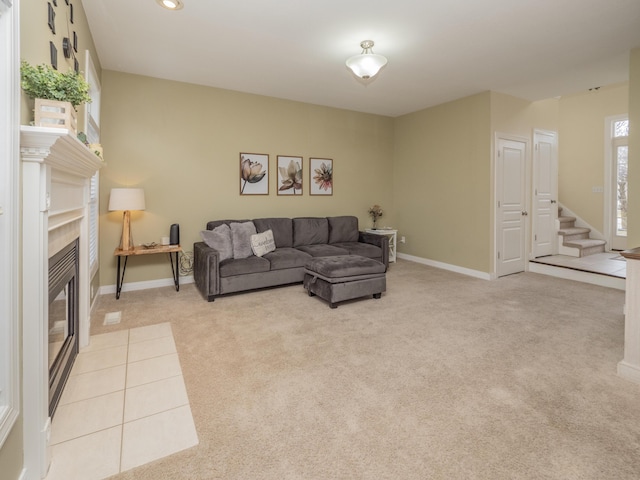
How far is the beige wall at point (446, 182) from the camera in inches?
198

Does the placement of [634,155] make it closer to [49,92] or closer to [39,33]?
[49,92]

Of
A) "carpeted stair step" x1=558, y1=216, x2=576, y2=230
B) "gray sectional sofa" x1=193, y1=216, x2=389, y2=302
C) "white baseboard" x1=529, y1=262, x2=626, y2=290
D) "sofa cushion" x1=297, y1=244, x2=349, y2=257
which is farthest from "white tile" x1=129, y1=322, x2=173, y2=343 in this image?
"carpeted stair step" x1=558, y1=216, x2=576, y2=230

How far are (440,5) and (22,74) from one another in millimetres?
2863

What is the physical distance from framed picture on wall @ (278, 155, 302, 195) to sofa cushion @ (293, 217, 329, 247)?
52cm

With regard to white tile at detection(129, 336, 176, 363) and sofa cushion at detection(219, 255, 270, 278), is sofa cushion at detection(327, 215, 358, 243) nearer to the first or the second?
sofa cushion at detection(219, 255, 270, 278)

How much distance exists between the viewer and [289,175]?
546 centimetres

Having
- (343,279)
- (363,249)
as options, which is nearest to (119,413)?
(343,279)

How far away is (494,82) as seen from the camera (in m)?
4.50

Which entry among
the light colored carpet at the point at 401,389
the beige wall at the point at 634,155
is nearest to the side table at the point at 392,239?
the light colored carpet at the point at 401,389

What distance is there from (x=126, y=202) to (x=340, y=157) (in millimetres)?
3501

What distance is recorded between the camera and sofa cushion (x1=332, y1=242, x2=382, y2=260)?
16.8ft

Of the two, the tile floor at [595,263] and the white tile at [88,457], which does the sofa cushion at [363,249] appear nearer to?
the tile floor at [595,263]

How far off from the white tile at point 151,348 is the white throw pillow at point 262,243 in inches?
68.7

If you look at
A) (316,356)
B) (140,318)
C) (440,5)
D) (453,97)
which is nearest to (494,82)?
(453,97)
